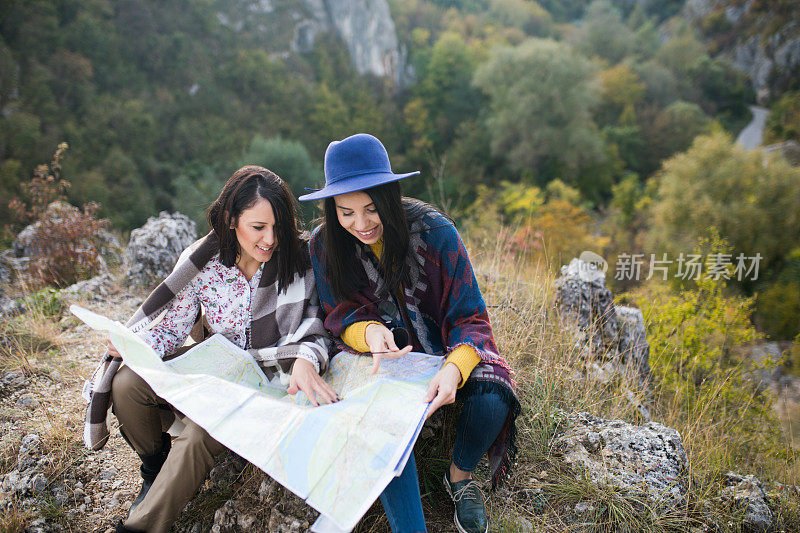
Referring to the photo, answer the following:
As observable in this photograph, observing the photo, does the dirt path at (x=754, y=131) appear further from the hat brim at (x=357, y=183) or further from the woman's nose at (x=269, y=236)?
the woman's nose at (x=269, y=236)

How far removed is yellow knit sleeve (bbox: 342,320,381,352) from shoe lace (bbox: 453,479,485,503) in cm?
65

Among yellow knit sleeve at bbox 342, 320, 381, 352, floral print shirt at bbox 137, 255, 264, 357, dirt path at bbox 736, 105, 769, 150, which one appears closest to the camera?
yellow knit sleeve at bbox 342, 320, 381, 352

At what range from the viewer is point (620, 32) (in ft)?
109

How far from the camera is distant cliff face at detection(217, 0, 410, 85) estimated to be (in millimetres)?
29625

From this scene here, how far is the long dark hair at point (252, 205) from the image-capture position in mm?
1825

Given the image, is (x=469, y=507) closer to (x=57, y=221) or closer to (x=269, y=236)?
(x=269, y=236)

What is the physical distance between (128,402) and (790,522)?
111 inches

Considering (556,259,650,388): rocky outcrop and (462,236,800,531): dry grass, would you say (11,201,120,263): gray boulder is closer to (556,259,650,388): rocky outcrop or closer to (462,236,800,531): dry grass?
(462,236,800,531): dry grass

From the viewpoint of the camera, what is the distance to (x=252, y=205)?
180cm

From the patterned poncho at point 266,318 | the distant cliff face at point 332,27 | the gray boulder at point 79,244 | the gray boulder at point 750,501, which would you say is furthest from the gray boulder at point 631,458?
the distant cliff face at point 332,27

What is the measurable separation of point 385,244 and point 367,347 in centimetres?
42

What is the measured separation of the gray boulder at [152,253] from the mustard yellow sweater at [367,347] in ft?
9.92

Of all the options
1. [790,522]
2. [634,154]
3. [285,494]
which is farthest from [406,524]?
[634,154]

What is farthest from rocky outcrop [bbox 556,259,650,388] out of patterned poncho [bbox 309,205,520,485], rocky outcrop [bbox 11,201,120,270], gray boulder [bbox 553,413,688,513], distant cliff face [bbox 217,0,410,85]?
distant cliff face [bbox 217,0,410,85]
